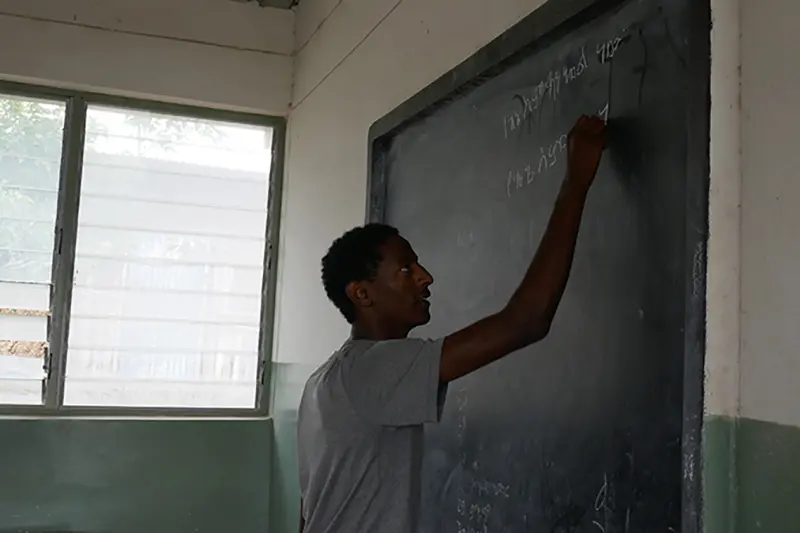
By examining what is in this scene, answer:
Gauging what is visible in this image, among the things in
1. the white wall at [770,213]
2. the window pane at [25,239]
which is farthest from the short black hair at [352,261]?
the window pane at [25,239]

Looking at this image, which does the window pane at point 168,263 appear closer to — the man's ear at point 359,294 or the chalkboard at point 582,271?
the chalkboard at point 582,271

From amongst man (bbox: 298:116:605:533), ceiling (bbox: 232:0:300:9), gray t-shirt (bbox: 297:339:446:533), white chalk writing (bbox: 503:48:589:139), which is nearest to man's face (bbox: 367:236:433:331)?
man (bbox: 298:116:605:533)

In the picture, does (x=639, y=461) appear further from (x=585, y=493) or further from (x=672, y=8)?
(x=672, y=8)

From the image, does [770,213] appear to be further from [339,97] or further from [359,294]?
[339,97]

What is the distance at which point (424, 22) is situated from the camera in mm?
2395

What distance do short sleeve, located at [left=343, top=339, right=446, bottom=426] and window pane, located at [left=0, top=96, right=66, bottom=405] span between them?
270 cm

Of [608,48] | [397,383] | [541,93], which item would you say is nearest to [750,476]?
[397,383]

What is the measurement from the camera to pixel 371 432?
1.56m

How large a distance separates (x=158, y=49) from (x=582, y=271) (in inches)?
119

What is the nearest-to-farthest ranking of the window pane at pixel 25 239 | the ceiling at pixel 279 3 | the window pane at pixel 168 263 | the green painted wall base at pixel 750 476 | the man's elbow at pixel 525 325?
the green painted wall base at pixel 750 476 < the man's elbow at pixel 525 325 < the window pane at pixel 25 239 < the window pane at pixel 168 263 < the ceiling at pixel 279 3

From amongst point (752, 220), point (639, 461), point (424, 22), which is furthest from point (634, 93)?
point (424, 22)

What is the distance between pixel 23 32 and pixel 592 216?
3.14 metres

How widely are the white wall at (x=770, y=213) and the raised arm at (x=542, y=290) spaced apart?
0.32 metres

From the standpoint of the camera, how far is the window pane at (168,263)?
391cm
